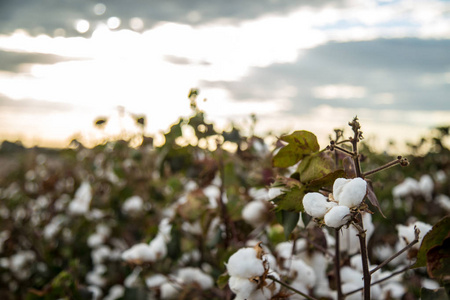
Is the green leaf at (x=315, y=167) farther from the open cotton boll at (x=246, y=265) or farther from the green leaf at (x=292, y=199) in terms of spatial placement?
the open cotton boll at (x=246, y=265)

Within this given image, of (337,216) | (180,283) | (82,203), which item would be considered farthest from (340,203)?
(82,203)

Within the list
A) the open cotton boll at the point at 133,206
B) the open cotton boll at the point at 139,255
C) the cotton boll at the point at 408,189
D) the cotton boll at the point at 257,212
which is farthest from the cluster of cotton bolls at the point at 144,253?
the cotton boll at the point at 408,189

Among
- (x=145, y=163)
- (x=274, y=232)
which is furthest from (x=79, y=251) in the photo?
(x=274, y=232)

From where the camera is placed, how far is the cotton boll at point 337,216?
0.67 metres

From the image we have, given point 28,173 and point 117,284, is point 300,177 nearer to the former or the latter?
point 117,284

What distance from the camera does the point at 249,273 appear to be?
0.86 meters

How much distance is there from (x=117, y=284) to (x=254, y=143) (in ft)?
4.55

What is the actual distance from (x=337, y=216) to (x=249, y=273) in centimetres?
27

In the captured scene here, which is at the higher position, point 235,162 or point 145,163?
point 145,163

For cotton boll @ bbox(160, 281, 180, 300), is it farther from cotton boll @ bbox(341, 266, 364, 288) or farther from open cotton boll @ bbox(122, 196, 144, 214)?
open cotton boll @ bbox(122, 196, 144, 214)

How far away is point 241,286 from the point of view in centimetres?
87

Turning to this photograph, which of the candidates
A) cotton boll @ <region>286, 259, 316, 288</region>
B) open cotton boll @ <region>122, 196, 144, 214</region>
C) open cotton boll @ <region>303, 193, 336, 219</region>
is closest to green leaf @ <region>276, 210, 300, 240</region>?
open cotton boll @ <region>303, 193, 336, 219</region>

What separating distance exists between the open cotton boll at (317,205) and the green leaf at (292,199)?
11 cm

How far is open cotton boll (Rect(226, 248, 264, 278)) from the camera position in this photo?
854mm
